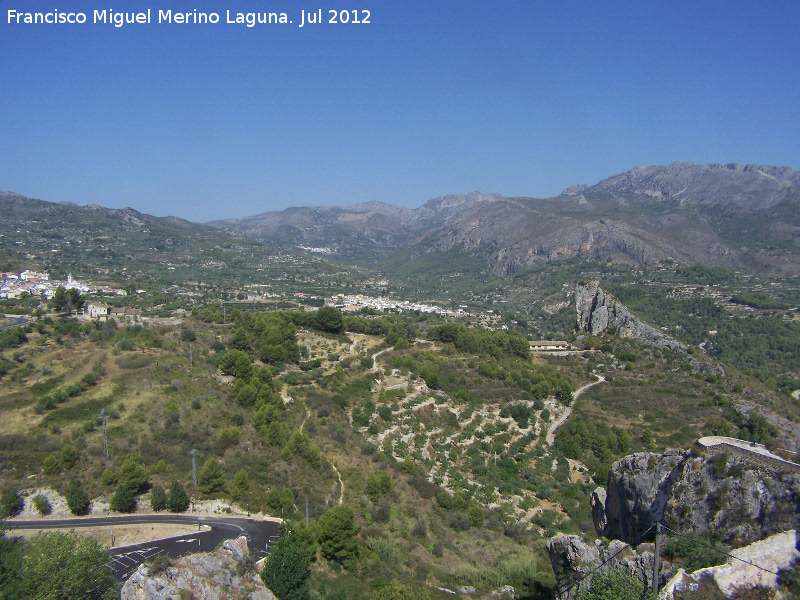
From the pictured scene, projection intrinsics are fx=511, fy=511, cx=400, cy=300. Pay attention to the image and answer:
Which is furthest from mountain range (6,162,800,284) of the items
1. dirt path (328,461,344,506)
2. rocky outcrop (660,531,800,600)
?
rocky outcrop (660,531,800,600)

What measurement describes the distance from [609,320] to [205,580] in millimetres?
50029

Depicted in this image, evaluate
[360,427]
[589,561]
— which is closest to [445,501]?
[360,427]

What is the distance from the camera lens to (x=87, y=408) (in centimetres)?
2680

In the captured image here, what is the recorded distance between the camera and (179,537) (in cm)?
1906

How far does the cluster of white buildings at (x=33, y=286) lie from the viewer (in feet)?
188

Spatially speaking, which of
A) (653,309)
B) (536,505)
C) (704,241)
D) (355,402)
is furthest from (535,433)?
(704,241)

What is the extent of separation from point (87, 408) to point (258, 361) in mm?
13730

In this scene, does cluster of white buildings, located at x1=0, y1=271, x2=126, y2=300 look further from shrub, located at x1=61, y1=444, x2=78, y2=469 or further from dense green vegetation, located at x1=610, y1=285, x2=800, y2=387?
dense green vegetation, located at x1=610, y1=285, x2=800, y2=387

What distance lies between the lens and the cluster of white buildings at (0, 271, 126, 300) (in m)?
57.4

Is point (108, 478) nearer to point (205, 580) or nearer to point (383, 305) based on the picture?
point (205, 580)

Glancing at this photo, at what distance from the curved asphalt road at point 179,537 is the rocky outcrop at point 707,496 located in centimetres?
1260

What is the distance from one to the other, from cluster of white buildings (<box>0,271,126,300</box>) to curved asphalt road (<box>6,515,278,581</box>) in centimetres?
4268

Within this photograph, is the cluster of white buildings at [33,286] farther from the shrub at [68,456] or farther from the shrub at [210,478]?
the shrub at [210,478]

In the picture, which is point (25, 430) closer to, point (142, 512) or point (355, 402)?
point (142, 512)
